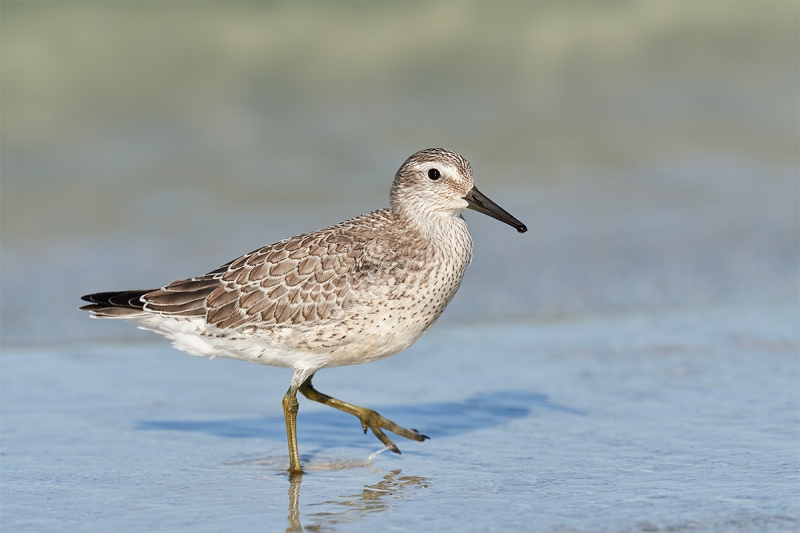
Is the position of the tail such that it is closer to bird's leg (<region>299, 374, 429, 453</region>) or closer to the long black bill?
bird's leg (<region>299, 374, 429, 453</region>)

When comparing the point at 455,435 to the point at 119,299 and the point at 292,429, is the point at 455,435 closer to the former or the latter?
the point at 292,429

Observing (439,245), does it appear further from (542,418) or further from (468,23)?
(468,23)

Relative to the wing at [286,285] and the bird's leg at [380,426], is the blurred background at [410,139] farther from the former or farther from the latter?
the bird's leg at [380,426]

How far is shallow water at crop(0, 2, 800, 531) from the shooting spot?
6559 mm

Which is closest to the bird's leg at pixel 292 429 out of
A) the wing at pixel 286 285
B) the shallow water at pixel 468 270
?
the shallow water at pixel 468 270

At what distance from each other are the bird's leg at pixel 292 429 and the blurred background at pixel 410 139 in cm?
317

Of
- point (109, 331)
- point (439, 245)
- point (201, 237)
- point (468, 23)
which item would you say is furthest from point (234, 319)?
point (468, 23)

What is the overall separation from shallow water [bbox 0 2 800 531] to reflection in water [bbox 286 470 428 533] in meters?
0.02

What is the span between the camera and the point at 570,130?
15.9 m

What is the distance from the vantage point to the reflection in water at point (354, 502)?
6.03m

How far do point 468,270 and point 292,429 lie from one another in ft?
15.0

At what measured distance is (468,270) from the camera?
11406 mm

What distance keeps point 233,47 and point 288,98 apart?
1.46m

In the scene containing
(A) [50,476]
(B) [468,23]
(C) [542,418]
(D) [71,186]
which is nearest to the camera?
(A) [50,476]
